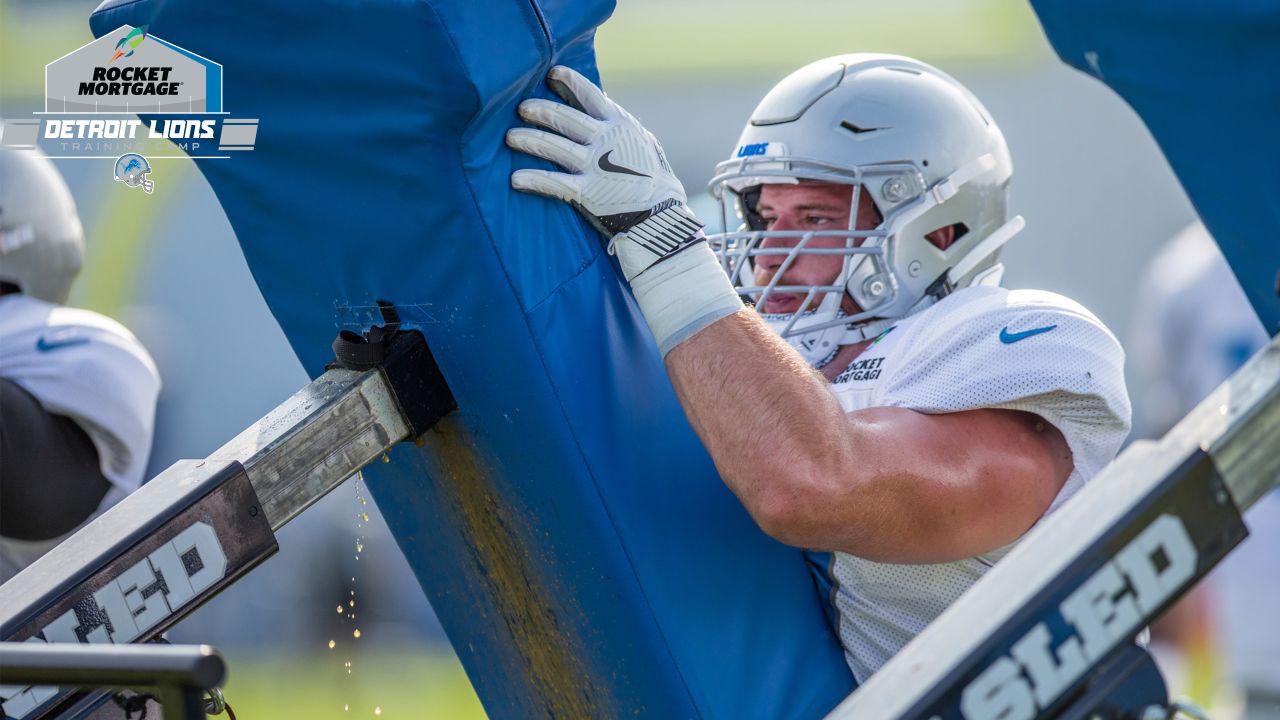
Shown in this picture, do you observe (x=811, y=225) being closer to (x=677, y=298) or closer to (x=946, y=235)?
(x=946, y=235)

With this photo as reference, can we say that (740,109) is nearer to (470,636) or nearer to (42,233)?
(42,233)

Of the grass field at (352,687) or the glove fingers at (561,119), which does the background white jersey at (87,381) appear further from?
the grass field at (352,687)

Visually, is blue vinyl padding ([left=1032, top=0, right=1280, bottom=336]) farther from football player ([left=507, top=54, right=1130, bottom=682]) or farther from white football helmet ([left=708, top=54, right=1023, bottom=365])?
white football helmet ([left=708, top=54, right=1023, bottom=365])

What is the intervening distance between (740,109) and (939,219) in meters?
4.56

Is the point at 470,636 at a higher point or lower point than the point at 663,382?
lower

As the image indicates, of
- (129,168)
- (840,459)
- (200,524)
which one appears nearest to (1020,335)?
(840,459)

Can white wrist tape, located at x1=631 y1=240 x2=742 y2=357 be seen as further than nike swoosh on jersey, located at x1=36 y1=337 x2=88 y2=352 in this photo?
No

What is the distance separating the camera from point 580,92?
1810mm

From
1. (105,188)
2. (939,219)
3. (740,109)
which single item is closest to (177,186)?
(105,188)

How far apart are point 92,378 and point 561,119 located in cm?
155

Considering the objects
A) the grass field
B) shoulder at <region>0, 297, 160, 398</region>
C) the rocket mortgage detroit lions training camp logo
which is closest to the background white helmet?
shoulder at <region>0, 297, 160, 398</region>

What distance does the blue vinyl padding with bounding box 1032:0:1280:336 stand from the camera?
1.35 metres

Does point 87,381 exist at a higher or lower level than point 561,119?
lower

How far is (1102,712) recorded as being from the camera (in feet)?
4.02
